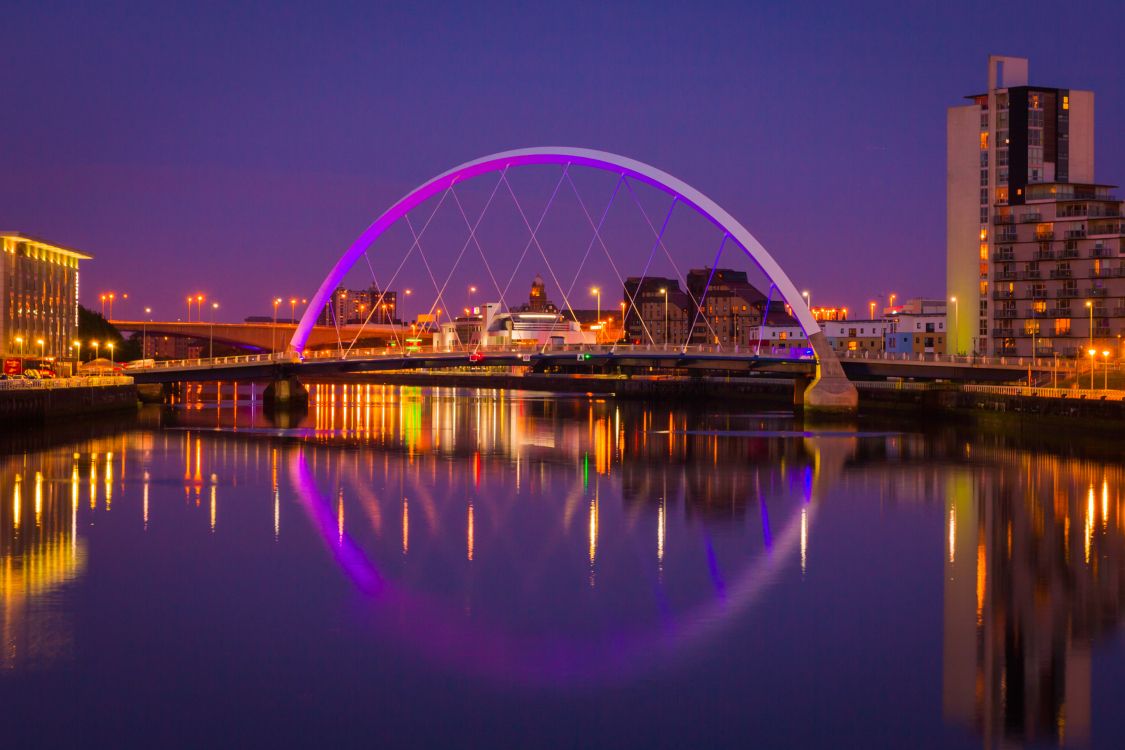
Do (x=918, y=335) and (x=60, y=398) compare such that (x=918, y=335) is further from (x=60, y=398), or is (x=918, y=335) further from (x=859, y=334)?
(x=60, y=398)

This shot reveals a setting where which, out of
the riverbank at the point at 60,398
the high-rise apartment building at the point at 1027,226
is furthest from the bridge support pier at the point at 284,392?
the high-rise apartment building at the point at 1027,226

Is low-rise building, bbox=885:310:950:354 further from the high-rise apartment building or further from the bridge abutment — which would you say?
the bridge abutment


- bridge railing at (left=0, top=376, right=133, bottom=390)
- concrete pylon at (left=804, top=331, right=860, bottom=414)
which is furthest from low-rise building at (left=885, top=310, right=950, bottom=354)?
bridge railing at (left=0, top=376, right=133, bottom=390)

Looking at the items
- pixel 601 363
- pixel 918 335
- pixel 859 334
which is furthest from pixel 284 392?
pixel 859 334

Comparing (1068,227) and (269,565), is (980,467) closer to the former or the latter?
(269,565)

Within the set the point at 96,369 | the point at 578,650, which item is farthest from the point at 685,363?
the point at 578,650

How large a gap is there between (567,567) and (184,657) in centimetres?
783

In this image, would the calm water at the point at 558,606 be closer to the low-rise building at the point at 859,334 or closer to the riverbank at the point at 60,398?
the riverbank at the point at 60,398

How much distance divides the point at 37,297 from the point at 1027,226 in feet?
235

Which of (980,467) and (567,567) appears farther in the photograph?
(980,467)

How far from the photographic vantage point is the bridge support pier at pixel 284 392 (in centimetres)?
7625

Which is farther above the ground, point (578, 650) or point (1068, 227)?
point (1068, 227)

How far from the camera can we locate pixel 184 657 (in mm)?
15578

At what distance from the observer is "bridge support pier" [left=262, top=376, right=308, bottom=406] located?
7625 centimetres
